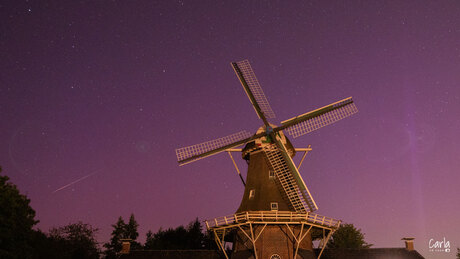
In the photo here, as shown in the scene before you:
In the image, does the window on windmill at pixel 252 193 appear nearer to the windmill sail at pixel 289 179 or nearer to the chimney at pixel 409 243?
the windmill sail at pixel 289 179

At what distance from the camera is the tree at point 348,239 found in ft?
167

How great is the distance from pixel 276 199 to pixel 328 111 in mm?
8633

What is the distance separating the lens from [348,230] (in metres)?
51.9

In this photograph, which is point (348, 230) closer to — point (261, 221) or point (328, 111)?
point (328, 111)

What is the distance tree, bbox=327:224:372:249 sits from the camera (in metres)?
50.8

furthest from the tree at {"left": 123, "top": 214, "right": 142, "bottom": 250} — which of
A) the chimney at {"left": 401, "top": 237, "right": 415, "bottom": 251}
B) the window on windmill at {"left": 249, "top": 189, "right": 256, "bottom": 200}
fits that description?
the chimney at {"left": 401, "top": 237, "right": 415, "bottom": 251}

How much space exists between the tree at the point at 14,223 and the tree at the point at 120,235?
32318 millimetres

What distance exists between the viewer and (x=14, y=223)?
2370 centimetres

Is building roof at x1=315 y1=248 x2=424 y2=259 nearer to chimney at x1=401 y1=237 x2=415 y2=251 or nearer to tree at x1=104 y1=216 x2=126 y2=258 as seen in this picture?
chimney at x1=401 y1=237 x2=415 y2=251

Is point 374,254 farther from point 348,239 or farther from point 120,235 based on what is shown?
point 120,235

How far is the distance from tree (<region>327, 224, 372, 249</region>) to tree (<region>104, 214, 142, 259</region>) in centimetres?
3079

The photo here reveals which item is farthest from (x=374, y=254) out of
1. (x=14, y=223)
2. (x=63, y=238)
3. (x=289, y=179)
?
(x=63, y=238)

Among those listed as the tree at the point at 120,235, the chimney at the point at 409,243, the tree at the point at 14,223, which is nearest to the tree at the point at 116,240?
the tree at the point at 120,235

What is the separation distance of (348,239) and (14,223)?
143 feet
